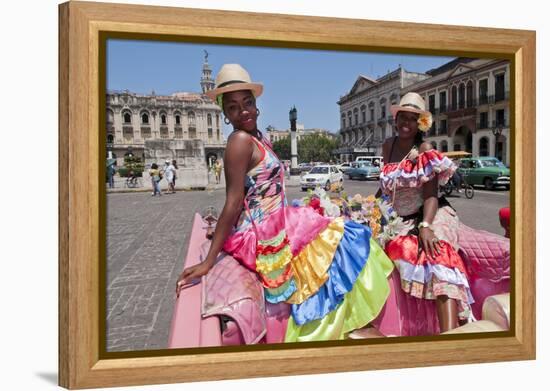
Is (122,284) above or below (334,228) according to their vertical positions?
below

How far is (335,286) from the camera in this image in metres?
3.50

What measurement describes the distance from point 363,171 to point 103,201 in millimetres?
2073

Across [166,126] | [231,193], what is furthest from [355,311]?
[166,126]

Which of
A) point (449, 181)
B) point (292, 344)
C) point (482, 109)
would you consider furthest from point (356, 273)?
point (482, 109)

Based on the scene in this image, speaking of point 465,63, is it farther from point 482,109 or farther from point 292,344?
point 292,344

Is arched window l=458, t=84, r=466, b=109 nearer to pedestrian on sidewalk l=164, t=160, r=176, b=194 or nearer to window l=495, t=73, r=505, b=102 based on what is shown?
window l=495, t=73, r=505, b=102

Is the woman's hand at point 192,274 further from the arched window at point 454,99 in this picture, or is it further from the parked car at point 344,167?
the arched window at point 454,99

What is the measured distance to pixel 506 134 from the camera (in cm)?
416

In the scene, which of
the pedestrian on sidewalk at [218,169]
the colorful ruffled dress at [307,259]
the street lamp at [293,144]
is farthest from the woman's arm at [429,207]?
the pedestrian on sidewalk at [218,169]

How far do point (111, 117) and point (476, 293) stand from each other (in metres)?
3.27

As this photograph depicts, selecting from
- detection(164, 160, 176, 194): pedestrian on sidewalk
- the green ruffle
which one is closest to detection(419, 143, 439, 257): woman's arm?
the green ruffle

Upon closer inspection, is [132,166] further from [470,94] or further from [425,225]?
[470,94]

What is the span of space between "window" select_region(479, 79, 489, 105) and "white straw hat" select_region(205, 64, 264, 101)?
2059 mm

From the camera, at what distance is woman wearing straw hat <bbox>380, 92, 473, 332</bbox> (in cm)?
380
